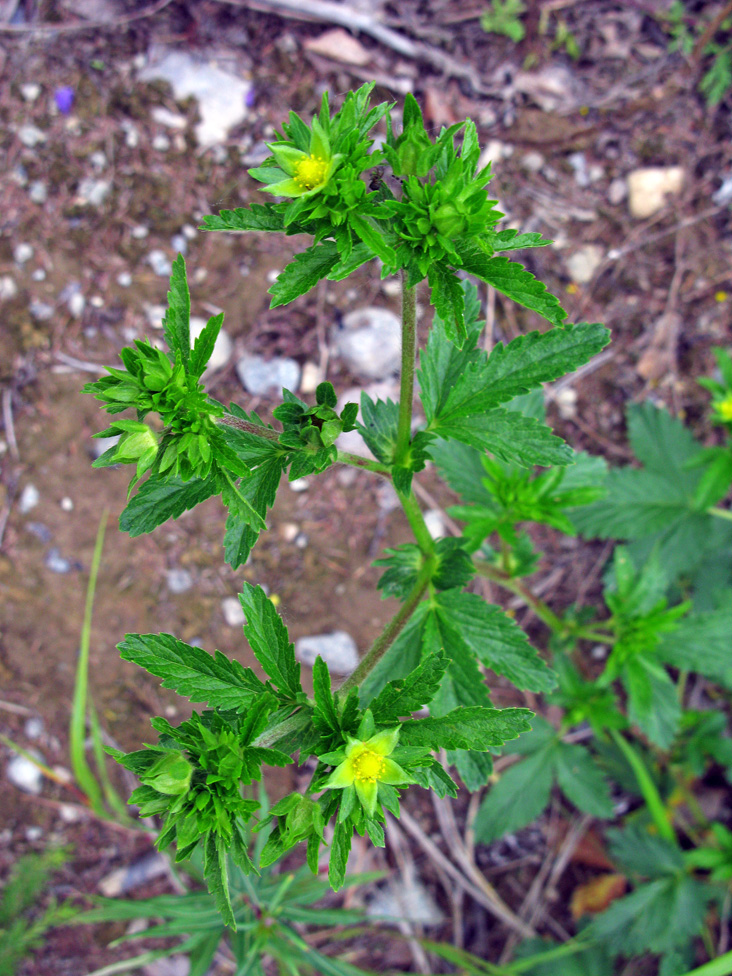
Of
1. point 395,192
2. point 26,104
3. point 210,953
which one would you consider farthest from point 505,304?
point 210,953

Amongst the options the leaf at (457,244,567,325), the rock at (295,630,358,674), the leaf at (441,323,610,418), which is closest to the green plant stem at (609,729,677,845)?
the rock at (295,630,358,674)

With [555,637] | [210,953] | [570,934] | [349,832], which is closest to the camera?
[349,832]

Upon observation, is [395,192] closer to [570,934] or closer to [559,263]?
[559,263]

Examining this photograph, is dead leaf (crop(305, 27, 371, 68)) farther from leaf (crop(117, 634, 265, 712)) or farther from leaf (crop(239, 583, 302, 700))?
leaf (crop(117, 634, 265, 712))

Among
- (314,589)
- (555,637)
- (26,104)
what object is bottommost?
(555,637)

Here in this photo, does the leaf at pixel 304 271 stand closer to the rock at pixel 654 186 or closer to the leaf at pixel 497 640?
the leaf at pixel 497 640

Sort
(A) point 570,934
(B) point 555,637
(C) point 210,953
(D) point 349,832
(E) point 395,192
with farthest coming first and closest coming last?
(A) point 570,934 < (B) point 555,637 < (C) point 210,953 < (E) point 395,192 < (D) point 349,832

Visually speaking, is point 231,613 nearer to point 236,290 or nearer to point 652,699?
point 236,290
